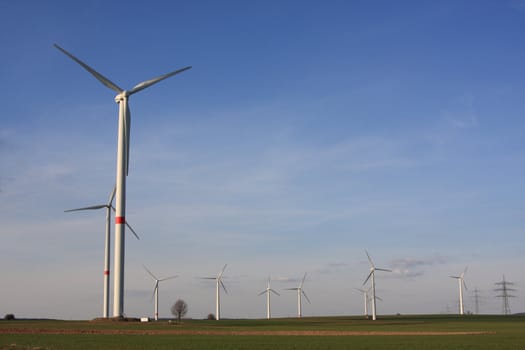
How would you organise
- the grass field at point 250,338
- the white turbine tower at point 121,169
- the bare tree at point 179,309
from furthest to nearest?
the bare tree at point 179,309
the white turbine tower at point 121,169
the grass field at point 250,338

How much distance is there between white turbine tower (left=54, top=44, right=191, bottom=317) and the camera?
10050 cm

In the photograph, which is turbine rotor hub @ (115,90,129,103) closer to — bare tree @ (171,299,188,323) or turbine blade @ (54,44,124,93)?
turbine blade @ (54,44,124,93)

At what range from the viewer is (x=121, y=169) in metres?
104

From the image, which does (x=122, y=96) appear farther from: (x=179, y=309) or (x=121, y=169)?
(x=179, y=309)

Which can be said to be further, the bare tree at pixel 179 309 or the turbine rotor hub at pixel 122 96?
the bare tree at pixel 179 309

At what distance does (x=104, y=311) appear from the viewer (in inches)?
4439

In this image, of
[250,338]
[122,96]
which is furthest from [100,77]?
[250,338]

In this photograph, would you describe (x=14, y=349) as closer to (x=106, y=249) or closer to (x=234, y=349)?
(x=234, y=349)

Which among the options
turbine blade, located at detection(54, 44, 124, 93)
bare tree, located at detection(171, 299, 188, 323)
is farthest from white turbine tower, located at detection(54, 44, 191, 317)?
bare tree, located at detection(171, 299, 188, 323)

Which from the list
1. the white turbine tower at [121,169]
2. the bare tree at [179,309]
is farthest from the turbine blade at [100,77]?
the bare tree at [179,309]

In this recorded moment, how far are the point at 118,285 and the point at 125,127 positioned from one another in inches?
1000

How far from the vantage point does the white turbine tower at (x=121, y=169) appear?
10050 cm

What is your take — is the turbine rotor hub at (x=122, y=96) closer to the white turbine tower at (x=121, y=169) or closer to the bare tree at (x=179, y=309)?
the white turbine tower at (x=121, y=169)

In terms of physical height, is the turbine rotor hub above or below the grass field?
above
